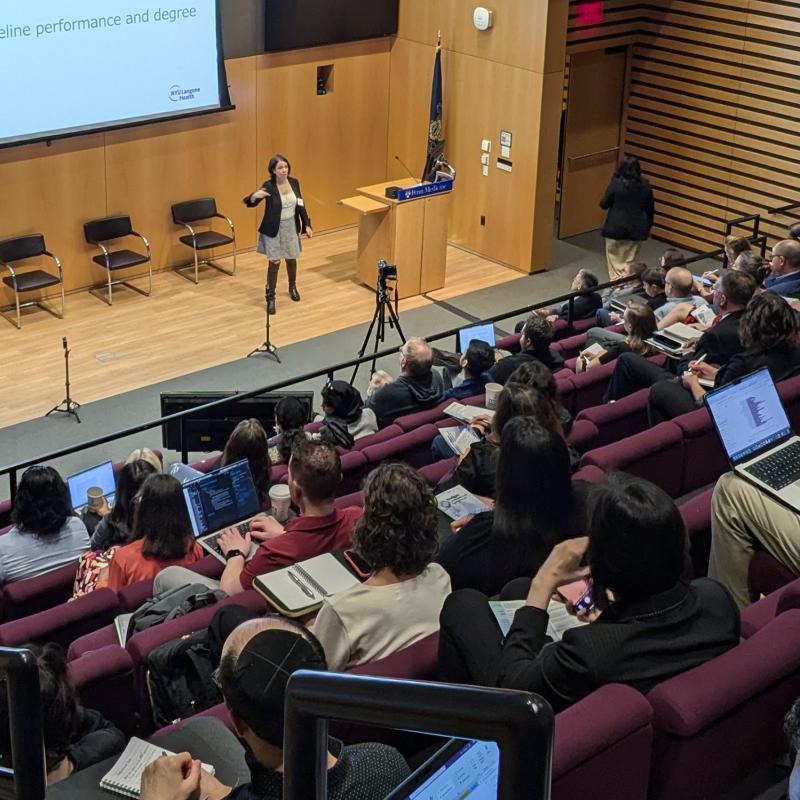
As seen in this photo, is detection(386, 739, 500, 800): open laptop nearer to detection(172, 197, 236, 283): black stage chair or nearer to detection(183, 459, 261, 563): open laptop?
detection(183, 459, 261, 563): open laptop

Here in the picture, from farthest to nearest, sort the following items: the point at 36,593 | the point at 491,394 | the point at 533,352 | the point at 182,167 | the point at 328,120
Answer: the point at 328,120, the point at 182,167, the point at 533,352, the point at 491,394, the point at 36,593

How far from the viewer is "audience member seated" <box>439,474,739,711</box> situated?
267cm

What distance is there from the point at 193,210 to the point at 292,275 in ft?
4.32

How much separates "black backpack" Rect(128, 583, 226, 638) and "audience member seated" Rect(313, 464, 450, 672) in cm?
91

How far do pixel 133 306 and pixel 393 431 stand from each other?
5.08 m

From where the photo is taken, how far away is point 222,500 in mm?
5254

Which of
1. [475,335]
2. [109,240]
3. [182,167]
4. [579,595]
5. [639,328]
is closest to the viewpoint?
[579,595]

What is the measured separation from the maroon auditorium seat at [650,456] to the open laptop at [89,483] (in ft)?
9.20

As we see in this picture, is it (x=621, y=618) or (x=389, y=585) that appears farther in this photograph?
(x=389, y=585)

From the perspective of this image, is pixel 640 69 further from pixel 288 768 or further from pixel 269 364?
pixel 288 768

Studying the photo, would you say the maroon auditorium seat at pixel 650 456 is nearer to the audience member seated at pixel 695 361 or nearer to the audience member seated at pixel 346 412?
the audience member seated at pixel 695 361

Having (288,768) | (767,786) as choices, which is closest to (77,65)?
(767,786)

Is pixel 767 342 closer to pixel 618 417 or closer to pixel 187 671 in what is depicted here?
pixel 618 417

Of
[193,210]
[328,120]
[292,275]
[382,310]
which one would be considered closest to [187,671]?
[382,310]
